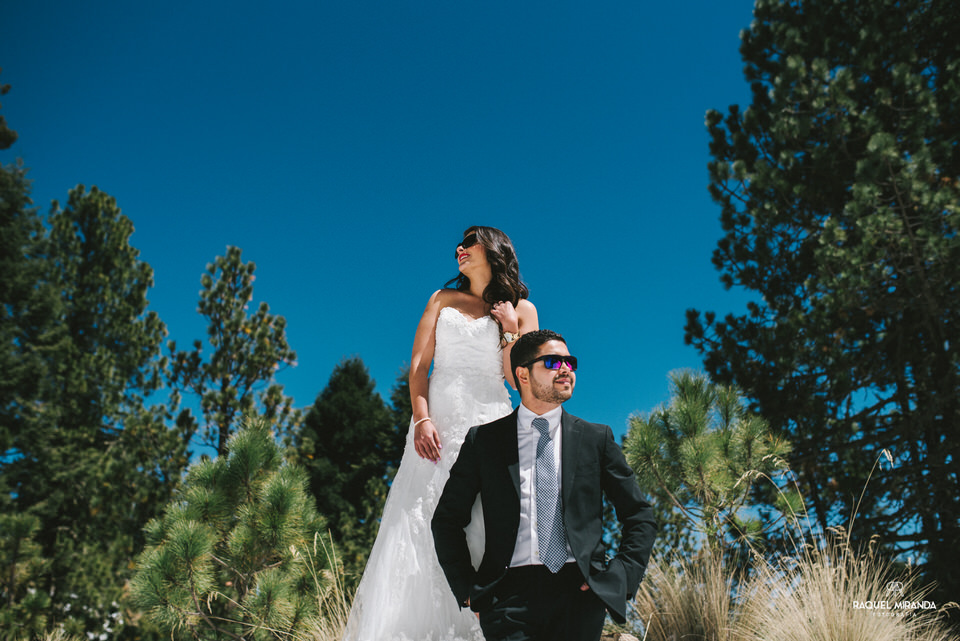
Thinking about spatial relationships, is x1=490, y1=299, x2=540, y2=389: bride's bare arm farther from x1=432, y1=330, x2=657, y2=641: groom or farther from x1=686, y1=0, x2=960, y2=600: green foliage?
x1=686, y1=0, x2=960, y2=600: green foliage

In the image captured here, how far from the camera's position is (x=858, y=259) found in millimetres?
7094

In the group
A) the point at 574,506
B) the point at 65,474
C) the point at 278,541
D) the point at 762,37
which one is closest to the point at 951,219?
the point at 762,37

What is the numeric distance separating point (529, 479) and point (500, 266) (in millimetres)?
1306

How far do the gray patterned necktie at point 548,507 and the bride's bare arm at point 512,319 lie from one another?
0.75 metres

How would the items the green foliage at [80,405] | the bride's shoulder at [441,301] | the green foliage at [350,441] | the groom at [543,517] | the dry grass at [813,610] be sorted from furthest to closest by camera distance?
the green foliage at [350,441], the green foliage at [80,405], the dry grass at [813,610], the bride's shoulder at [441,301], the groom at [543,517]

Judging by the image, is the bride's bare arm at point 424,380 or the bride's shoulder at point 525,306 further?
the bride's shoulder at point 525,306

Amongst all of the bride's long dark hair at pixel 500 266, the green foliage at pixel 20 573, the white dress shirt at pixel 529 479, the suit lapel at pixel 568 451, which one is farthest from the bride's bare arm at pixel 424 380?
the green foliage at pixel 20 573

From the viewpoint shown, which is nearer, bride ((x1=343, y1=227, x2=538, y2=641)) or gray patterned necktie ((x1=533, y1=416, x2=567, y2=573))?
gray patterned necktie ((x1=533, y1=416, x2=567, y2=573))

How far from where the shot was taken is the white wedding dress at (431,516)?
8.38ft

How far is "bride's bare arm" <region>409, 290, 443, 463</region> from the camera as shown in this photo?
2.75 meters

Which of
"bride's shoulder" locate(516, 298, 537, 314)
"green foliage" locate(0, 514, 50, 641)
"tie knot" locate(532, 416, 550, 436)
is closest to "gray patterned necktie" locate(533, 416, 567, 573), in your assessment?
"tie knot" locate(532, 416, 550, 436)

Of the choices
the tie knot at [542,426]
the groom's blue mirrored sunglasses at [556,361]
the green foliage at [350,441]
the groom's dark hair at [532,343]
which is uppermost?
the green foliage at [350,441]

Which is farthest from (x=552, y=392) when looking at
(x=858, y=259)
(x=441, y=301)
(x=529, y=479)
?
(x=858, y=259)

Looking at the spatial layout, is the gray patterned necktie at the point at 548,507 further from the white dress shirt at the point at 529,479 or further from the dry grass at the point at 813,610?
the dry grass at the point at 813,610
